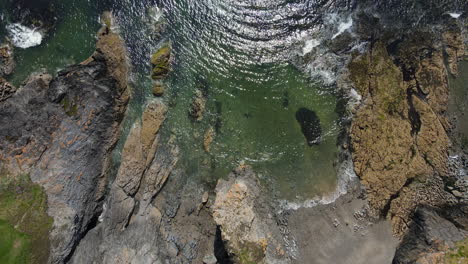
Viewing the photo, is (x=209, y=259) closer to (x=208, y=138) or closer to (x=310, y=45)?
(x=208, y=138)

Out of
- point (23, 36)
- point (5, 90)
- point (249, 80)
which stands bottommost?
point (5, 90)

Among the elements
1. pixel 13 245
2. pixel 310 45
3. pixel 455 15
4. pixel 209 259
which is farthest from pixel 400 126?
pixel 13 245

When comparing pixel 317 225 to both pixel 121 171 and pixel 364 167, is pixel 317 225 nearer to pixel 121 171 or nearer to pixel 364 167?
pixel 364 167

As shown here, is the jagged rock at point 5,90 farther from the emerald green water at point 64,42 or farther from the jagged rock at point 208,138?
the jagged rock at point 208,138

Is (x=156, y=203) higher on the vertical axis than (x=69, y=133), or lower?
lower

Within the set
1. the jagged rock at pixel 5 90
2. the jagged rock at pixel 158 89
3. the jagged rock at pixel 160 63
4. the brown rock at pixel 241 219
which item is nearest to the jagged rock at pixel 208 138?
the brown rock at pixel 241 219

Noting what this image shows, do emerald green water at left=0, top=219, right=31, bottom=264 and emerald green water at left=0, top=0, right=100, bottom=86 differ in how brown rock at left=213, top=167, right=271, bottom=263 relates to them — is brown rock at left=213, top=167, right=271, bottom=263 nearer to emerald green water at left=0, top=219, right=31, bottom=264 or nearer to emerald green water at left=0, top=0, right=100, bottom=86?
emerald green water at left=0, top=219, right=31, bottom=264

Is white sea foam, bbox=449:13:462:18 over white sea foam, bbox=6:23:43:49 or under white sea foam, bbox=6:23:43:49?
over

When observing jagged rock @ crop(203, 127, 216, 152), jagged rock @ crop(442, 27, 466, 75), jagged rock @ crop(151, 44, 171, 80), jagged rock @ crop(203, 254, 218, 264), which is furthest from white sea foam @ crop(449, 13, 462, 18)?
jagged rock @ crop(203, 254, 218, 264)
